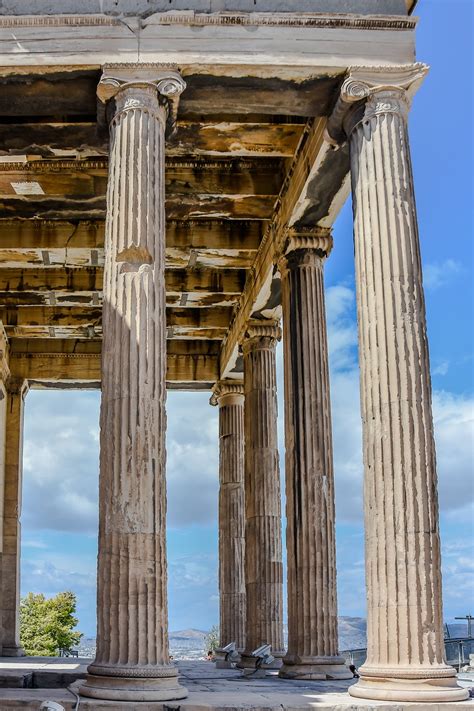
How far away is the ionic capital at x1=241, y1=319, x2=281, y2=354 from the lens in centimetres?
4056

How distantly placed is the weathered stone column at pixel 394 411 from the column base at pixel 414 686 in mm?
22

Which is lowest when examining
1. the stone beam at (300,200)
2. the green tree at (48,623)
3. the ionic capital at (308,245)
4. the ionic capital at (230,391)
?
the green tree at (48,623)

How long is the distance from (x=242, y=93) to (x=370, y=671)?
15405 millimetres

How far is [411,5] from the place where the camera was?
86.1 ft

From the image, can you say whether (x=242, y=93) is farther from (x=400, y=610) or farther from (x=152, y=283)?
(x=400, y=610)

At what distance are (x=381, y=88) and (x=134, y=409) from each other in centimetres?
1074

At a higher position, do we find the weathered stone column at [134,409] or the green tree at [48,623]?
the weathered stone column at [134,409]

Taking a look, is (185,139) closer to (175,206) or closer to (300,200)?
(300,200)

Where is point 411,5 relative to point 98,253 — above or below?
above

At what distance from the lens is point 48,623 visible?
276ft

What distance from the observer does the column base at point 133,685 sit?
20188 millimetres

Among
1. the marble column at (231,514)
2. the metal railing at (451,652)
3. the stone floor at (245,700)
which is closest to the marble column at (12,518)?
the marble column at (231,514)

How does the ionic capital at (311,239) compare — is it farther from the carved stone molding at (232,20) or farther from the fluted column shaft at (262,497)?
the fluted column shaft at (262,497)

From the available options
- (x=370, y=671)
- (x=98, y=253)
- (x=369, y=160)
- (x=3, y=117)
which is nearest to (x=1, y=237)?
(x=98, y=253)
